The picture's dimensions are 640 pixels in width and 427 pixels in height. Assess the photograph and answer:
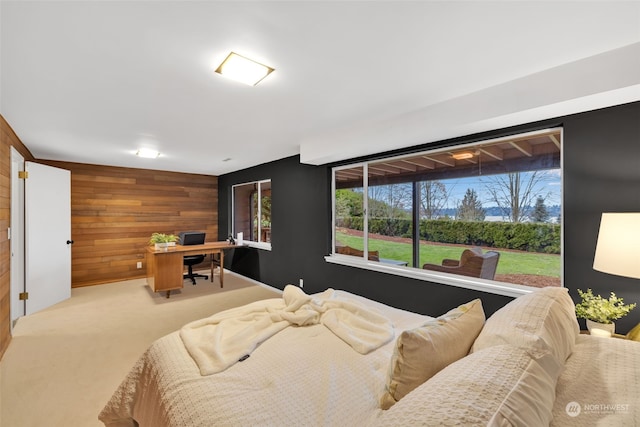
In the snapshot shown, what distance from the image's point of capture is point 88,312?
3.83 meters

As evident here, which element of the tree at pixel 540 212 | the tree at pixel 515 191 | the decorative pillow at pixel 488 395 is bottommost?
the decorative pillow at pixel 488 395

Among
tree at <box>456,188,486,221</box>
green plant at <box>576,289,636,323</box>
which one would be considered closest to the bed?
green plant at <box>576,289,636,323</box>

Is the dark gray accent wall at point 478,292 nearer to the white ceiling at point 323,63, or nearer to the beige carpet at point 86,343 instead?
the white ceiling at point 323,63

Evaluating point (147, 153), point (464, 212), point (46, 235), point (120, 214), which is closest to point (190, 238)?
point (147, 153)

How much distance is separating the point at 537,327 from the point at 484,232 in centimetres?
174

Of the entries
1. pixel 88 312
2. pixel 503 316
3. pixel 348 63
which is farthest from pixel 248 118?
pixel 88 312

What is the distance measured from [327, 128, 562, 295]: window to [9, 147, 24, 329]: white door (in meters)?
4.02

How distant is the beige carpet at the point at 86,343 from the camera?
2.02 meters

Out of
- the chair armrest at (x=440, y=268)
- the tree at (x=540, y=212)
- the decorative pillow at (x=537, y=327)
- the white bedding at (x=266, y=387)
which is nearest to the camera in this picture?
the decorative pillow at (x=537, y=327)

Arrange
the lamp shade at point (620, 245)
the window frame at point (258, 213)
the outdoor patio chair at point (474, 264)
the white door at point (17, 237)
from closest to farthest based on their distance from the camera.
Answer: the lamp shade at point (620, 245) < the outdoor patio chair at point (474, 264) < the white door at point (17, 237) < the window frame at point (258, 213)

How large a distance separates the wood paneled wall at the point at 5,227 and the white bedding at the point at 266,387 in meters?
2.18

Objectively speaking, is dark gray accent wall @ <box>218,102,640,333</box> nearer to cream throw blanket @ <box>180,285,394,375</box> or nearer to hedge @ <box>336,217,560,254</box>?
hedge @ <box>336,217,560,254</box>

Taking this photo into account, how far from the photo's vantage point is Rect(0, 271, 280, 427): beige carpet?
202cm

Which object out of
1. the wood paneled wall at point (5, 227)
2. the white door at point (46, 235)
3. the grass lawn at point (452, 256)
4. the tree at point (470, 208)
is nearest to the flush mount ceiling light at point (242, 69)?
the tree at point (470, 208)
